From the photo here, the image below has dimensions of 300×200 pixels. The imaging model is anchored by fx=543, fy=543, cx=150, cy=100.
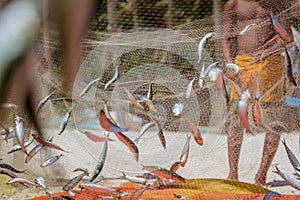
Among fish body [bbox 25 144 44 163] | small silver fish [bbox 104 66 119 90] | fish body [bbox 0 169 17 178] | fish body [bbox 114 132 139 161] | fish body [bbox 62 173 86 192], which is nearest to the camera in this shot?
fish body [bbox 25 144 44 163]

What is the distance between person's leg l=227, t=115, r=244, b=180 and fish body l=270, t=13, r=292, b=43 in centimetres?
53

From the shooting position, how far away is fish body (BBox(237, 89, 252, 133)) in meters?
3.04

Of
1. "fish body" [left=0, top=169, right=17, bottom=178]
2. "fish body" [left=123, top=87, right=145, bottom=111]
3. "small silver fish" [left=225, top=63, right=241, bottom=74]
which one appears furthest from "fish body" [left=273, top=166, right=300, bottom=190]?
"fish body" [left=0, top=169, right=17, bottom=178]

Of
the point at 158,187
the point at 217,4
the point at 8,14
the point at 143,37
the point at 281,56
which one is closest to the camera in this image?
the point at 8,14

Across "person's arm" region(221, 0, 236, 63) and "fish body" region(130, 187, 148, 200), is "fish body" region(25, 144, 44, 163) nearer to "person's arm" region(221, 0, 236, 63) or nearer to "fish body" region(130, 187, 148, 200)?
"fish body" region(130, 187, 148, 200)

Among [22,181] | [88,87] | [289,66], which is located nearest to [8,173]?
[22,181]

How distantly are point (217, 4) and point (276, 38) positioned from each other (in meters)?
2.28

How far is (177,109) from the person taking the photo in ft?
10.3

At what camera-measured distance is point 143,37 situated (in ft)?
11.1

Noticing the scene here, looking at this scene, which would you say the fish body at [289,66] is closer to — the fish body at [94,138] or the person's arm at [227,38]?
the person's arm at [227,38]

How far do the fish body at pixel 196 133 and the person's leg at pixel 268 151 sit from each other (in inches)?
16.4

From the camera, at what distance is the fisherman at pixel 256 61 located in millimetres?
3146

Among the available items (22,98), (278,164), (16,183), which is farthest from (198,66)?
(22,98)

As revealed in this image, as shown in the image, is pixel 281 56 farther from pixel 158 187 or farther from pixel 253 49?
pixel 158 187
